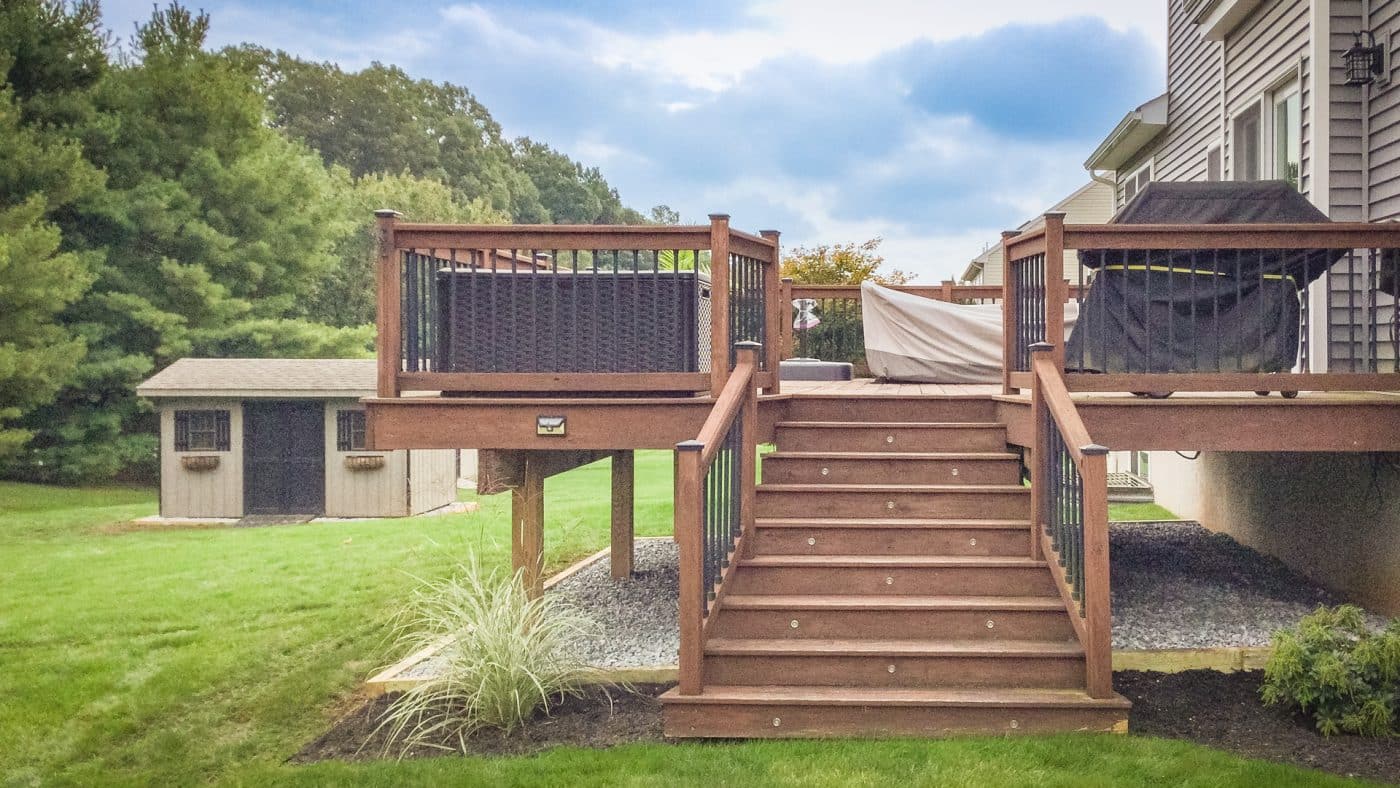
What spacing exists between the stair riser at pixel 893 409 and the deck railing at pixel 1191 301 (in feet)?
1.15

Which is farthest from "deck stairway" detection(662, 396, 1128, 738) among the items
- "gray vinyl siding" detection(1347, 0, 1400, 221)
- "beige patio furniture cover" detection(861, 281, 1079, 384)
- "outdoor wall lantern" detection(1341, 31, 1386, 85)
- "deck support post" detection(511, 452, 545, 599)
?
"outdoor wall lantern" detection(1341, 31, 1386, 85)

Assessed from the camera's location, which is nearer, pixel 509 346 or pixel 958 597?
pixel 958 597

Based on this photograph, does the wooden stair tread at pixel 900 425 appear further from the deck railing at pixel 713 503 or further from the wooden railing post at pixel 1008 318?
the deck railing at pixel 713 503

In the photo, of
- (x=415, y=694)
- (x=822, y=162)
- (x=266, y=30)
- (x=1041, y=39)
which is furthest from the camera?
(x=822, y=162)

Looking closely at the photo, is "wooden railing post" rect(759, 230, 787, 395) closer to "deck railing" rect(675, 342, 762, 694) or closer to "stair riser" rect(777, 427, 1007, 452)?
"stair riser" rect(777, 427, 1007, 452)

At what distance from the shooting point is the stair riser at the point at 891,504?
17.0ft

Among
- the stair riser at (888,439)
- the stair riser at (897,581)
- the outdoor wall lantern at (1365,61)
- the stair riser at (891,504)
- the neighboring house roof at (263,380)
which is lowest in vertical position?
the stair riser at (897,581)

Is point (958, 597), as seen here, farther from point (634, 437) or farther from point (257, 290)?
point (257, 290)

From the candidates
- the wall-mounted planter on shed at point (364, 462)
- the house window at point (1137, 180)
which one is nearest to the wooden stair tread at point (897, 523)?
the house window at point (1137, 180)

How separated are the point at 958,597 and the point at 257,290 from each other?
65.8 feet

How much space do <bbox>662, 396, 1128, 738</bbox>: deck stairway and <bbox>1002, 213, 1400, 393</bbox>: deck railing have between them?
0.71 meters

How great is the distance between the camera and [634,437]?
523cm

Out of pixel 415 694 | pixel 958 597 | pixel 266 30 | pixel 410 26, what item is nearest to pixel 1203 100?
pixel 958 597

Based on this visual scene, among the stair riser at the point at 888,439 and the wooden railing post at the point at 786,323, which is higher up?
the wooden railing post at the point at 786,323
